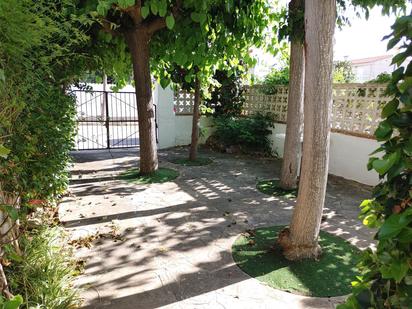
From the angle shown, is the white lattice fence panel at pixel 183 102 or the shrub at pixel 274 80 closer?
the shrub at pixel 274 80

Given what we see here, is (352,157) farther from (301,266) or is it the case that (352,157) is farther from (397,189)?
(397,189)

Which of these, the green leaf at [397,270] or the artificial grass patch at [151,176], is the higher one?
the green leaf at [397,270]

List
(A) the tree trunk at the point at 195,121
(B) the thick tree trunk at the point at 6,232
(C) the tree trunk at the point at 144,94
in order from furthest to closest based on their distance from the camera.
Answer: (A) the tree trunk at the point at 195,121 < (C) the tree trunk at the point at 144,94 < (B) the thick tree trunk at the point at 6,232

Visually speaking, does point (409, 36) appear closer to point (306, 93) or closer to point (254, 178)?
point (306, 93)

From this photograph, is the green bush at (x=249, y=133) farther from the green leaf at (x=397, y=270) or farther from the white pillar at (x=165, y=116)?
the green leaf at (x=397, y=270)

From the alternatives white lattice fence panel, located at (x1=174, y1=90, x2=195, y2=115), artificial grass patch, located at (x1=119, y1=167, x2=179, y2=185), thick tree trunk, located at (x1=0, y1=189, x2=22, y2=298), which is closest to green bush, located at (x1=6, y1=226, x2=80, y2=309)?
thick tree trunk, located at (x1=0, y1=189, x2=22, y2=298)

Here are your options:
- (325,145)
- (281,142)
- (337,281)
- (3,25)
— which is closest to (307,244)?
(337,281)

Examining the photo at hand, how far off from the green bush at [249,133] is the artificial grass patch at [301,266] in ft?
16.9

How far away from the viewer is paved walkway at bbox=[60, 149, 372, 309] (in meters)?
2.72

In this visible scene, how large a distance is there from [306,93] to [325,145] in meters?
0.53

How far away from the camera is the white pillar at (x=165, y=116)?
927cm

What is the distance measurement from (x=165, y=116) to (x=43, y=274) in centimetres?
727

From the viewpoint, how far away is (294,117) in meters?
5.35

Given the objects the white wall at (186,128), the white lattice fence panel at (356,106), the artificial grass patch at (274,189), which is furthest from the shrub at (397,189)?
the white wall at (186,128)
